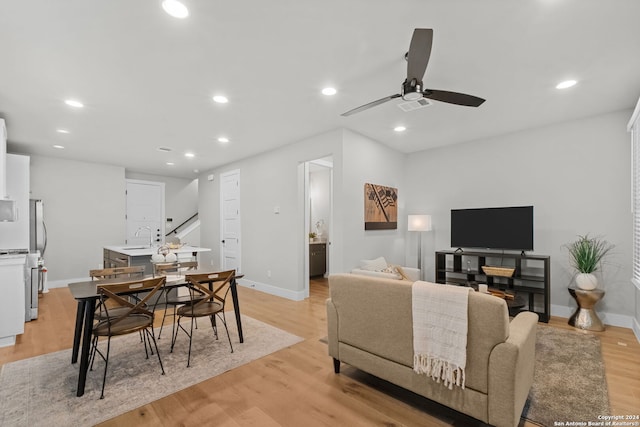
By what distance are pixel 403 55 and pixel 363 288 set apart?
194 cm

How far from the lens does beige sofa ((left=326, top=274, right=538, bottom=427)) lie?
1.73 meters

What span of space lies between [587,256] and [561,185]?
3.50 ft

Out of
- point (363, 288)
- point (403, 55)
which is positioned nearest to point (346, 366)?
point (363, 288)

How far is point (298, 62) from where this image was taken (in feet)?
8.72

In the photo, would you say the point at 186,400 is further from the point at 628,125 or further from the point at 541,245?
the point at 628,125

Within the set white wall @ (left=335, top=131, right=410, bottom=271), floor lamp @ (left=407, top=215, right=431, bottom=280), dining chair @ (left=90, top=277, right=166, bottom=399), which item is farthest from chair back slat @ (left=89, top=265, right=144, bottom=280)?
floor lamp @ (left=407, top=215, right=431, bottom=280)

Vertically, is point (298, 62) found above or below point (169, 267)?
above

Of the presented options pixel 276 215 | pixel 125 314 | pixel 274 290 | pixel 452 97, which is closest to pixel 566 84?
pixel 452 97

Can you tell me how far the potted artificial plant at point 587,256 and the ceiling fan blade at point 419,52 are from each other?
338 cm

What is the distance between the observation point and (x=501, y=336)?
68.2 inches

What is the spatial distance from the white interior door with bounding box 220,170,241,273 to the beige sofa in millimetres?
4325

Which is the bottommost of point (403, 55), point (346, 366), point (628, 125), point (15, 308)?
point (346, 366)

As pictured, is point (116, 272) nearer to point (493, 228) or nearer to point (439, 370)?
point (439, 370)

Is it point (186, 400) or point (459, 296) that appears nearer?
point (459, 296)
